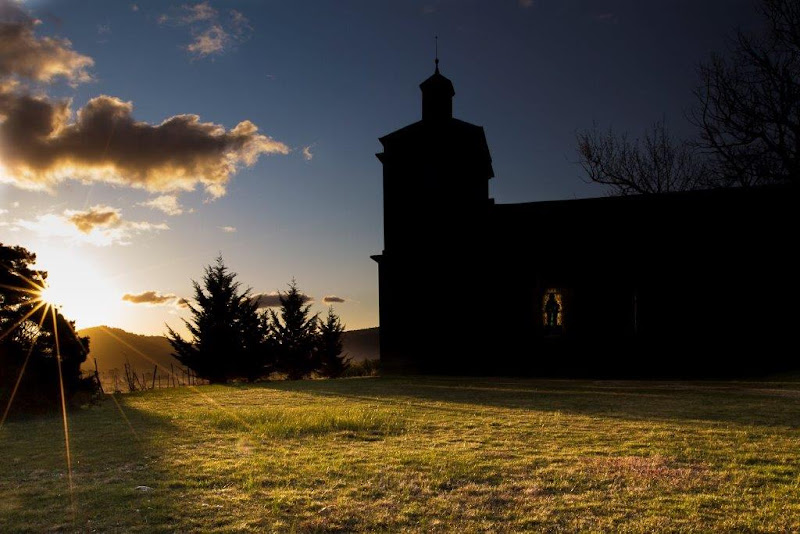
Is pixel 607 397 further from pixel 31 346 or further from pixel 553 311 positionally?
pixel 31 346

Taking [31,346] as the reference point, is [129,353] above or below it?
below

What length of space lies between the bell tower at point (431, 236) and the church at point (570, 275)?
0.05 metres

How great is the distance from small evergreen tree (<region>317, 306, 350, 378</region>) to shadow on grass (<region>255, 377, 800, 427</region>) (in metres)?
21.3

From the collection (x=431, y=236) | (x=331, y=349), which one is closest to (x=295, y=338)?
(x=331, y=349)

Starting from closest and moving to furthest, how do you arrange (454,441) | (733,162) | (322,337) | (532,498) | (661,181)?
(532,498) → (454,441) → (733,162) → (661,181) → (322,337)

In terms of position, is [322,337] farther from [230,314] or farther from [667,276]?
[667,276]

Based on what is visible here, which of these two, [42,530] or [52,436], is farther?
[52,436]

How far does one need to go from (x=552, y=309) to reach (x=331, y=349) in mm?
23444

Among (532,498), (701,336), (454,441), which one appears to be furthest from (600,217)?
(532,498)

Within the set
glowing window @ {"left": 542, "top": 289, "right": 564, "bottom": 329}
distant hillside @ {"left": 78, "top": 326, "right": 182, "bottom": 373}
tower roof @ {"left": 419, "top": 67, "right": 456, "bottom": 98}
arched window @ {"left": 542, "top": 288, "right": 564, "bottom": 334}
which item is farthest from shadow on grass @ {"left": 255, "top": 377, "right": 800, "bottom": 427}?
distant hillside @ {"left": 78, "top": 326, "right": 182, "bottom": 373}

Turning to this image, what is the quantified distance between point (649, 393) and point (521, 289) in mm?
8013

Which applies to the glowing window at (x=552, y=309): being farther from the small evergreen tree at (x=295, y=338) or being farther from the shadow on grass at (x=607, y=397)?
the small evergreen tree at (x=295, y=338)

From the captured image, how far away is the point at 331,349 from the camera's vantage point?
43875 millimetres

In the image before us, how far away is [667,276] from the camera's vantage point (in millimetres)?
22719
